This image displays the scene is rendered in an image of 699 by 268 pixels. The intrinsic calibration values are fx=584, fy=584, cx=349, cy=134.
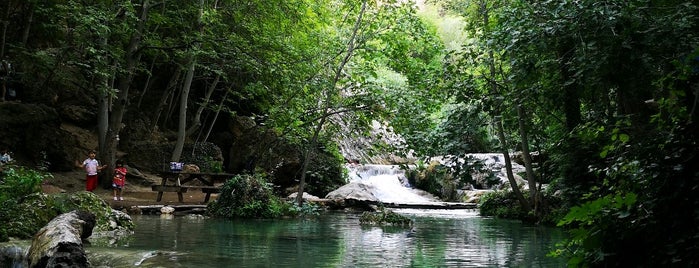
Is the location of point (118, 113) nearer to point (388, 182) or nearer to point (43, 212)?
point (43, 212)

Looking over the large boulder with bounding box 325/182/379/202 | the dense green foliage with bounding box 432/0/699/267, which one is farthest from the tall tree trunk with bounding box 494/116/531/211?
the large boulder with bounding box 325/182/379/202

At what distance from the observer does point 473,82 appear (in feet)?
41.2

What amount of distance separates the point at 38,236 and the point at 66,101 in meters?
21.1

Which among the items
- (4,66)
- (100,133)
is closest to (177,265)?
(100,133)

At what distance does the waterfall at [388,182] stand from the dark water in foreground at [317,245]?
10.5 m

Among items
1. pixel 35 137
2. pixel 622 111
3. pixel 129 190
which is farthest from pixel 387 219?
pixel 35 137

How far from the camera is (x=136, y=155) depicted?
24.4 meters

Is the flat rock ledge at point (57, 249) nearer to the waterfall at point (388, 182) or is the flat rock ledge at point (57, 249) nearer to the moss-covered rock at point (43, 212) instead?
the moss-covered rock at point (43, 212)

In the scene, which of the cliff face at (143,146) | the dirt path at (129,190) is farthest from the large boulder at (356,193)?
the dirt path at (129,190)

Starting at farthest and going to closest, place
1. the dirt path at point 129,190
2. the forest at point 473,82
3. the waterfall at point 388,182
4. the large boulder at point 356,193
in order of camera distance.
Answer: the waterfall at point 388,182
the large boulder at point 356,193
the dirt path at point 129,190
the forest at point 473,82

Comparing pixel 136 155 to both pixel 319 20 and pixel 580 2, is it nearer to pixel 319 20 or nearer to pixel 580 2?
pixel 319 20

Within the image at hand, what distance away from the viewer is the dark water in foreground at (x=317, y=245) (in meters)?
7.54

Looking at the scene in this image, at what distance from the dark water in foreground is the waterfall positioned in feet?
34.5

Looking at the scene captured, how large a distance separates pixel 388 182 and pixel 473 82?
1464cm
